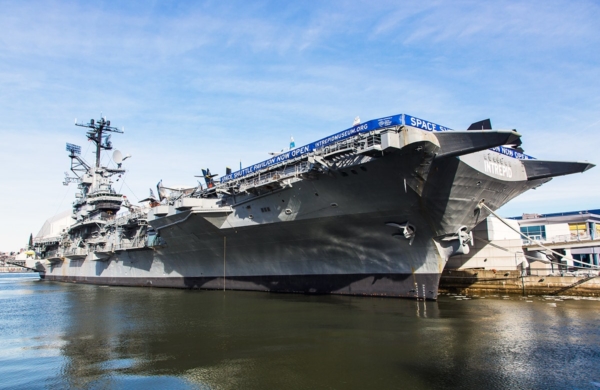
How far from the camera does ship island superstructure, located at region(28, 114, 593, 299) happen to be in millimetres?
12406

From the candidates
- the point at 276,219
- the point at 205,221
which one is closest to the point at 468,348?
the point at 276,219

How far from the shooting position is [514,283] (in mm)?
17578

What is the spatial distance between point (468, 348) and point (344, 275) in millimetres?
8219

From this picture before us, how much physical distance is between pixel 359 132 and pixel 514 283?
10.3 meters

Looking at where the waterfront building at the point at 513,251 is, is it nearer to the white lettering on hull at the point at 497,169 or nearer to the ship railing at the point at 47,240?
the white lettering on hull at the point at 497,169

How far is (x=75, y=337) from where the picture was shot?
10.7m

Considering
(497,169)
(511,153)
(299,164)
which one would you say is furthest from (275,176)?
(511,153)

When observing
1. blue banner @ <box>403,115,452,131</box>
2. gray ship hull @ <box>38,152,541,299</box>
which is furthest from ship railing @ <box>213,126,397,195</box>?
blue banner @ <box>403,115,452,131</box>

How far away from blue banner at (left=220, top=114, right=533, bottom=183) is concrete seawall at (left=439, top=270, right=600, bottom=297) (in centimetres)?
533

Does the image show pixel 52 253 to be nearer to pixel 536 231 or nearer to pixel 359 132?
pixel 359 132

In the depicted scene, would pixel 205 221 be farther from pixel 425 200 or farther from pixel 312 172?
pixel 425 200

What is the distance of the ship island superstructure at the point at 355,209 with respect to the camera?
1241cm

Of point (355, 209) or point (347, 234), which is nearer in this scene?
point (355, 209)

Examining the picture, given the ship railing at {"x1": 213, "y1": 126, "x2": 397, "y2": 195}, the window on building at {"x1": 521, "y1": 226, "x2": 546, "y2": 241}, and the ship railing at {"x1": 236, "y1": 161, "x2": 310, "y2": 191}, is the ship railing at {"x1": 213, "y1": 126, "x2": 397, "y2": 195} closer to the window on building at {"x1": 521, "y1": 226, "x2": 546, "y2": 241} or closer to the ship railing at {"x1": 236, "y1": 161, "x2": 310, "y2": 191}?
the ship railing at {"x1": 236, "y1": 161, "x2": 310, "y2": 191}
